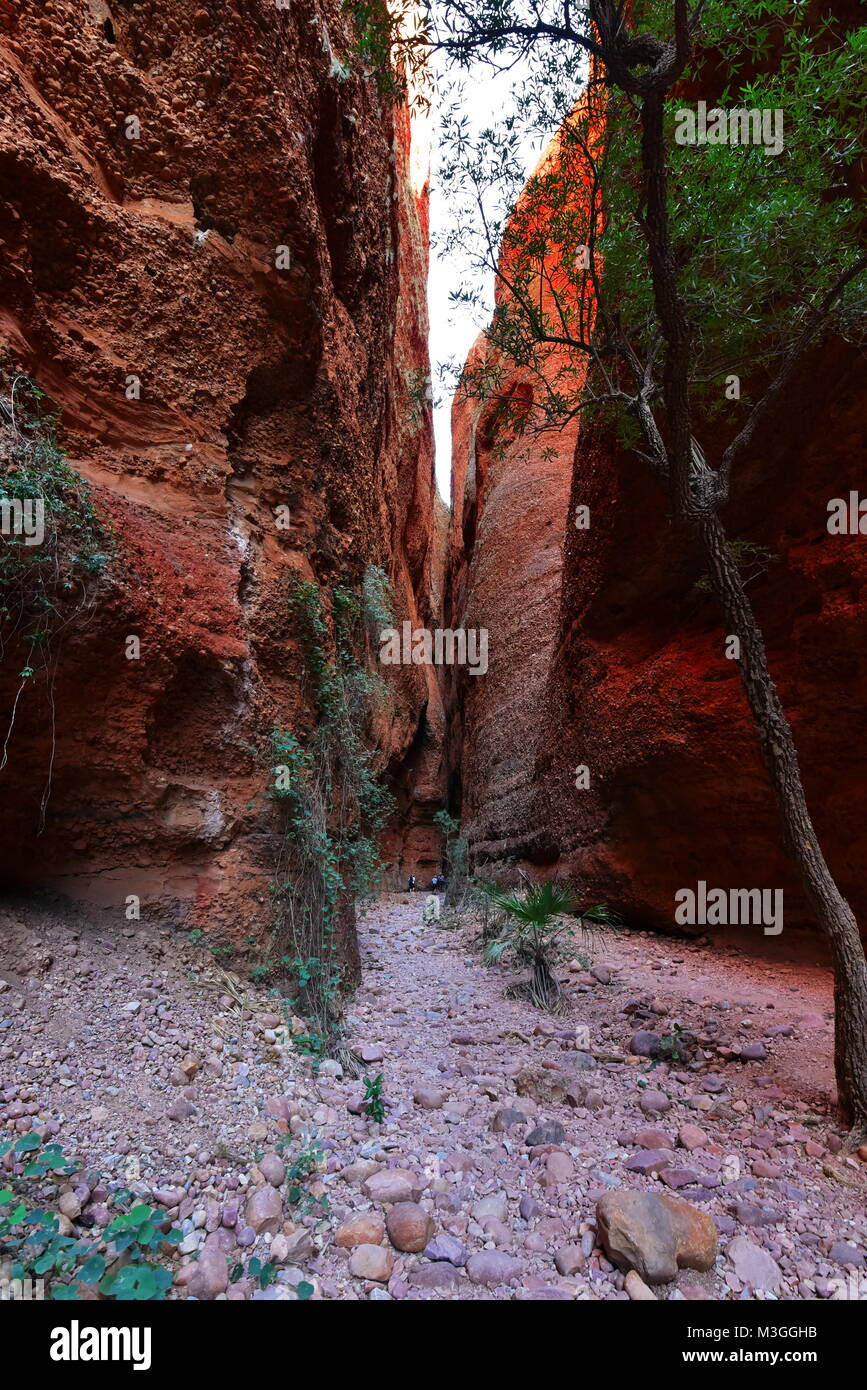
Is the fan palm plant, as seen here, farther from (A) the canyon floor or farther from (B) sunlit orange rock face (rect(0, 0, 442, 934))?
(B) sunlit orange rock face (rect(0, 0, 442, 934))

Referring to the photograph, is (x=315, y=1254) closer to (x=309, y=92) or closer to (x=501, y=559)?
(x=309, y=92)

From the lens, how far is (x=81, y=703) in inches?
145

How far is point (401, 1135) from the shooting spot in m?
→ 3.22

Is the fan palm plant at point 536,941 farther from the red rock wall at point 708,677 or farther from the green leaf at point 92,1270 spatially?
the green leaf at point 92,1270

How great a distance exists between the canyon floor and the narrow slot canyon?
0.07ft

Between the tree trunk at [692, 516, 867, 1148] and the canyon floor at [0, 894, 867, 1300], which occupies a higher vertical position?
the tree trunk at [692, 516, 867, 1148]

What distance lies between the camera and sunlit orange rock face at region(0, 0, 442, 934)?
367 cm

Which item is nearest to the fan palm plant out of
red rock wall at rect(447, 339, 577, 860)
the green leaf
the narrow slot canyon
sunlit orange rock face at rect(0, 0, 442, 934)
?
the narrow slot canyon

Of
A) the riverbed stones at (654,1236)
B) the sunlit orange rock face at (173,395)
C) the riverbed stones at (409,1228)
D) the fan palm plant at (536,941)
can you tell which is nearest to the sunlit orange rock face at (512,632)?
the fan palm plant at (536,941)

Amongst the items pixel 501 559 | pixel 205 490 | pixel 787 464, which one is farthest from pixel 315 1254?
pixel 501 559

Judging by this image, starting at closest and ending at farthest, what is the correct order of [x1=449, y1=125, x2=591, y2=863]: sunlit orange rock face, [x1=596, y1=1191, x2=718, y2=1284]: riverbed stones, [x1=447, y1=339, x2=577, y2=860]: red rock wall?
[x1=596, y1=1191, x2=718, y2=1284]: riverbed stones < [x1=449, y1=125, x2=591, y2=863]: sunlit orange rock face < [x1=447, y1=339, x2=577, y2=860]: red rock wall

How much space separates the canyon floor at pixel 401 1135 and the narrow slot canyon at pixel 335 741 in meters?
0.02

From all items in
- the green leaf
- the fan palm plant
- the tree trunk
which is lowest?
the fan palm plant

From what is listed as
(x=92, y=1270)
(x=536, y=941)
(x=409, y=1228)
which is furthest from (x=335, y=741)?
(x=92, y=1270)
